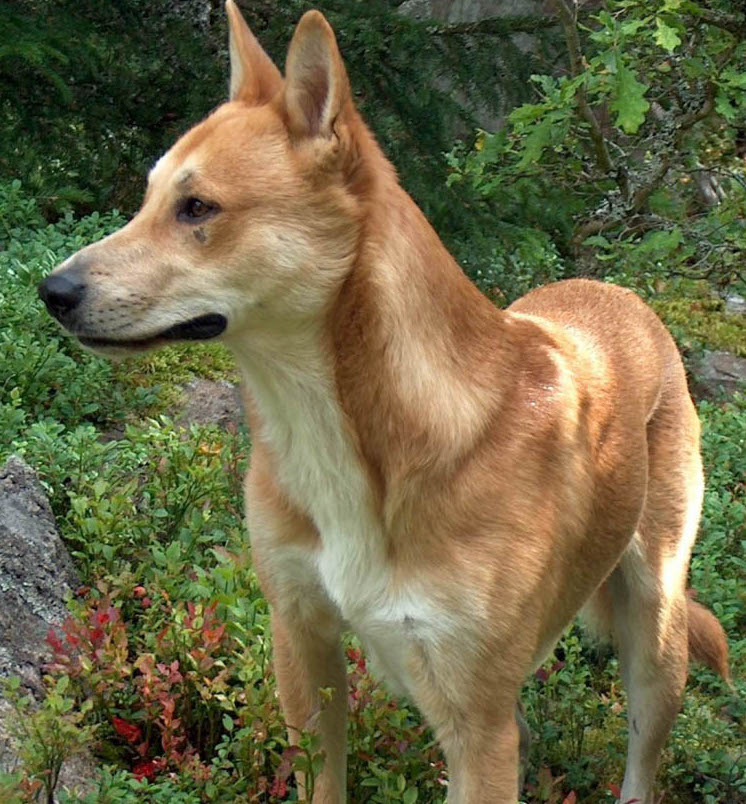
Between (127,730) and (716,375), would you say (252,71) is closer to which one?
(127,730)

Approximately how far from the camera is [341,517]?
3.36 meters

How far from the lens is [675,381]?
4.56 m

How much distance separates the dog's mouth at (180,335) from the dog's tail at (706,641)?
2368 mm

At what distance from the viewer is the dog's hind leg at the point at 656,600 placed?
14.2 feet

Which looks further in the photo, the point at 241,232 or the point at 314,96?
the point at 314,96

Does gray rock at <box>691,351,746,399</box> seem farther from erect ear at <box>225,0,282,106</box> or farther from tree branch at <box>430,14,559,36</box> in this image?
erect ear at <box>225,0,282,106</box>

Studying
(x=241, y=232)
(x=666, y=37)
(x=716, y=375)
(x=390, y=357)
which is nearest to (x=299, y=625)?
(x=390, y=357)

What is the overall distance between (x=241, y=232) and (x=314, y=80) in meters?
0.44

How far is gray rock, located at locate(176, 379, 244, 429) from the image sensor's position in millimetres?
6203

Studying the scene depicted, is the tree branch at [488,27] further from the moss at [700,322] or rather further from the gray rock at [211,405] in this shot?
the moss at [700,322]

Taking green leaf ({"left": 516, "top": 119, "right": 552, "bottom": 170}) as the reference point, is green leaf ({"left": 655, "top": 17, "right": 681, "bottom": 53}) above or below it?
above

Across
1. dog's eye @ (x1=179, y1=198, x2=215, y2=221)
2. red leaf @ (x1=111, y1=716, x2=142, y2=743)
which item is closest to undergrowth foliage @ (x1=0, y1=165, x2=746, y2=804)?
red leaf @ (x1=111, y1=716, x2=142, y2=743)

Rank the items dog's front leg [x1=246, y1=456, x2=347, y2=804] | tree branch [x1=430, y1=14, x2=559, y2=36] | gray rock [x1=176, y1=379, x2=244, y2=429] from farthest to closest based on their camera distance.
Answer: tree branch [x1=430, y1=14, x2=559, y2=36]
gray rock [x1=176, y1=379, x2=244, y2=429]
dog's front leg [x1=246, y1=456, x2=347, y2=804]

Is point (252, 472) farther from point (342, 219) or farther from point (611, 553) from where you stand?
point (611, 553)
